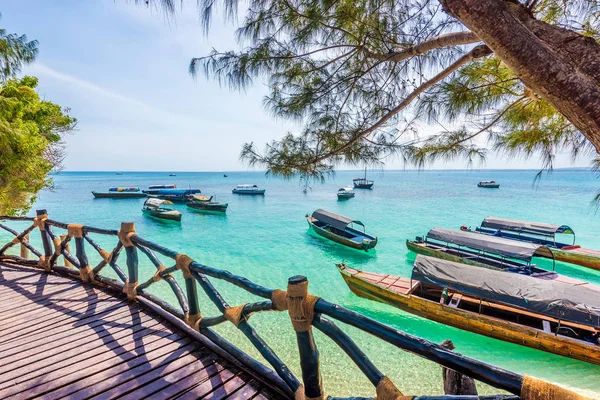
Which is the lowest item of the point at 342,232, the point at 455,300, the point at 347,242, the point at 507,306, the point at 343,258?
the point at 343,258

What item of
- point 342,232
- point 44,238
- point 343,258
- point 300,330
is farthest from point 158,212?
point 300,330

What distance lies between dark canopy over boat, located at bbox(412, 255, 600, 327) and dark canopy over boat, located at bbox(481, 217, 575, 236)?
391 inches

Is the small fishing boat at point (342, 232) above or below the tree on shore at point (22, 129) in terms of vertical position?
below

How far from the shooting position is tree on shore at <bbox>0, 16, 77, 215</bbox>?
6918 mm

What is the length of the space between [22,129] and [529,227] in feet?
75.0

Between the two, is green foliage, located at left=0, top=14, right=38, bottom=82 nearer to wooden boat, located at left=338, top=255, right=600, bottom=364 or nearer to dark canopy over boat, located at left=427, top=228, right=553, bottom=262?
wooden boat, located at left=338, top=255, right=600, bottom=364

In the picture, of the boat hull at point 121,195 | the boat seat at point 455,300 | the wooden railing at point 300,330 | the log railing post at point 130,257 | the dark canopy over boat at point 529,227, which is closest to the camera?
the wooden railing at point 300,330

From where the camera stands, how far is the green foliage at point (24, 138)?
284 inches

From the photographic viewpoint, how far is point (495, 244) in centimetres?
1237

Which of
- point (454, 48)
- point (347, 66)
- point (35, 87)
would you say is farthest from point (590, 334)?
point (35, 87)

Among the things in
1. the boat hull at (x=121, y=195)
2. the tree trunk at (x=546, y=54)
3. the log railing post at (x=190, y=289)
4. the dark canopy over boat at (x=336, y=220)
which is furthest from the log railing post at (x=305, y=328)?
the boat hull at (x=121, y=195)

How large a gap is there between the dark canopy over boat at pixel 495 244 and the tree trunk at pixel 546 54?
1225cm

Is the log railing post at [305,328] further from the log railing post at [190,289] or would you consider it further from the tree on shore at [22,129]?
the tree on shore at [22,129]

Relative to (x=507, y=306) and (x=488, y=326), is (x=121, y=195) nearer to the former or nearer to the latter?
(x=488, y=326)
